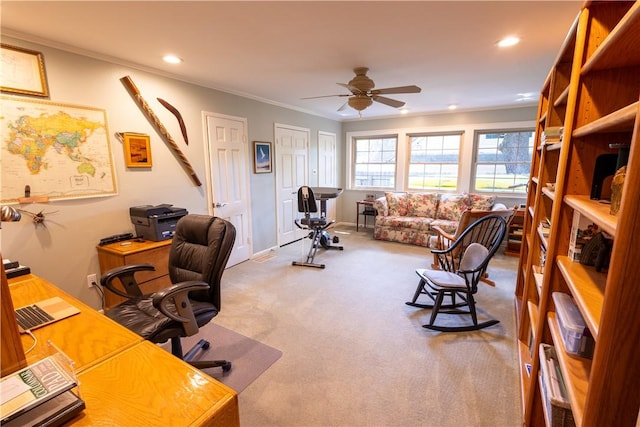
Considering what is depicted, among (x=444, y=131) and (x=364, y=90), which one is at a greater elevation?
(x=364, y=90)

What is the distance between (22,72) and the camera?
2.13m

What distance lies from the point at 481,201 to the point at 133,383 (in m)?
5.18

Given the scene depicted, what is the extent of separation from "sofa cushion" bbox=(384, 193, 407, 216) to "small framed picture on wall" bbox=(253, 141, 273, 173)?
242 cm

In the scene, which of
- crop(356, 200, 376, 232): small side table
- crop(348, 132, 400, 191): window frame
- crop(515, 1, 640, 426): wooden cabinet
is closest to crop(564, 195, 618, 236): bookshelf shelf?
crop(515, 1, 640, 426): wooden cabinet

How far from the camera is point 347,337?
7.93 ft

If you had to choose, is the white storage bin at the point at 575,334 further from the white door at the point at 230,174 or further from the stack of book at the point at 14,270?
the white door at the point at 230,174

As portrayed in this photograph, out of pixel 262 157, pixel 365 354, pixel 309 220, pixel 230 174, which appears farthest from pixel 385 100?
pixel 365 354

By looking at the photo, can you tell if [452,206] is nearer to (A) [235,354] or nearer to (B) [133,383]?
(A) [235,354]

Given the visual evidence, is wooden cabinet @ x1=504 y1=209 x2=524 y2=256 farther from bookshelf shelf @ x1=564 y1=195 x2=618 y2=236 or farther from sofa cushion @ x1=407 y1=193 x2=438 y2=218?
bookshelf shelf @ x1=564 y1=195 x2=618 y2=236

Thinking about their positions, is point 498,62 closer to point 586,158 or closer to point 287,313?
point 586,158

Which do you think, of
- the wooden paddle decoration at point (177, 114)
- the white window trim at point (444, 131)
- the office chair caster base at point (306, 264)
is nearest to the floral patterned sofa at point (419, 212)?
the white window trim at point (444, 131)

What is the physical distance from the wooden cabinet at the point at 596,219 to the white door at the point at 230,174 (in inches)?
127

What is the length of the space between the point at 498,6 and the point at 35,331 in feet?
9.62

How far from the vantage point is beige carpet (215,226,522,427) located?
5.55ft
